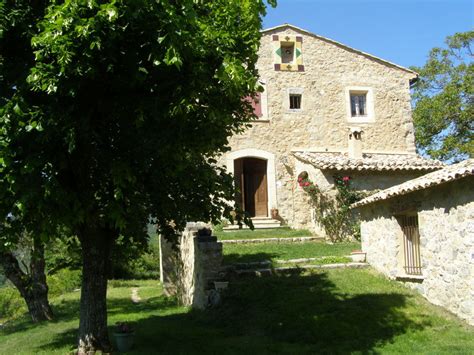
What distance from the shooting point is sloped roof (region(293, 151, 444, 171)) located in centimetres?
1571

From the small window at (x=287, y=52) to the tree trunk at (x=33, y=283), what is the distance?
1179 cm

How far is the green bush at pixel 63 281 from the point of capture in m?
21.6

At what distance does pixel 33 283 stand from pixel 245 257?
589 centimetres

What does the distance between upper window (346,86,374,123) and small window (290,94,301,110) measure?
2014 millimetres

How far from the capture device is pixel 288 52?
1902cm

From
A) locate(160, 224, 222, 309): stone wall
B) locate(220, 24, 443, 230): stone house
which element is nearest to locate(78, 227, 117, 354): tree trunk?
locate(160, 224, 222, 309): stone wall

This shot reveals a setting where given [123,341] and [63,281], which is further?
[63,281]

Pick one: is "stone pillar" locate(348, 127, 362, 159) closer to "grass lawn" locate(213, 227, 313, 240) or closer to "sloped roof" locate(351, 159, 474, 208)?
"grass lawn" locate(213, 227, 313, 240)

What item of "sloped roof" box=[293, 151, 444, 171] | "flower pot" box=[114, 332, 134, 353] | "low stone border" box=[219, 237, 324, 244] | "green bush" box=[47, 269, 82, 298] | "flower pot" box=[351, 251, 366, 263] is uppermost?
"sloped roof" box=[293, 151, 444, 171]

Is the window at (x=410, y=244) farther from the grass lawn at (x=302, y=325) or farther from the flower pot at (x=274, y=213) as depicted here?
the flower pot at (x=274, y=213)

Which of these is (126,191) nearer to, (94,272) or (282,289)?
(94,272)

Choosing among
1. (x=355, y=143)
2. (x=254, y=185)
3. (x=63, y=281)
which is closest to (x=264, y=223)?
(x=254, y=185)

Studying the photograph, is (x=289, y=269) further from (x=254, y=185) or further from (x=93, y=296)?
(x=254, y=185)

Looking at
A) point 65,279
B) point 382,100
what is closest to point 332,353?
point 382,100
